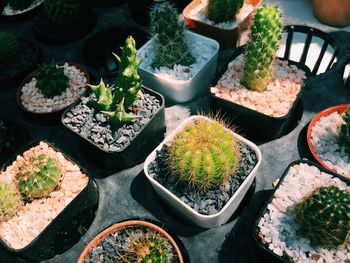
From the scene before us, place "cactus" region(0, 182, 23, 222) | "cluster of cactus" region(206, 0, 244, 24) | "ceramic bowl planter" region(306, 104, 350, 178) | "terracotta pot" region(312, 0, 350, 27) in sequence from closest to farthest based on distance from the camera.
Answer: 1. "cactus" region(0, 182, 23, 222)
2. "ceramic bowl planter" region(306, 104, 350, 178)
3. "cluster of cactus" region(206, 0, 244, 24)
4. "terracotta pot" region(312, 0, 350, 27)

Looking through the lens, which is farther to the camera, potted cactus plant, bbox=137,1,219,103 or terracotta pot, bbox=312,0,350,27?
terracotta pot, bbox=312,0,350,27

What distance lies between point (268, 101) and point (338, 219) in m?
0.72

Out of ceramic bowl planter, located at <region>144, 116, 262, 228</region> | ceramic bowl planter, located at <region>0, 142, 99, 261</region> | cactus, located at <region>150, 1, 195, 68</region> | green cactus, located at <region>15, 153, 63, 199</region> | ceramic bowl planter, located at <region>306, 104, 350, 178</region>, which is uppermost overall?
cactus, located at <region>150, 1, 195, 68</region>

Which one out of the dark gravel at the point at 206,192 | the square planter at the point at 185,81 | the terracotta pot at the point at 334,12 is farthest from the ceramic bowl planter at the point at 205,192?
the terracotta pot at the point at 334,12

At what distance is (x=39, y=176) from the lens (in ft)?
5.00

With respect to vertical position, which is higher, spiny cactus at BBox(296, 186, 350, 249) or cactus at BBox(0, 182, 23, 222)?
spiny cactus at BBox(296, 186, 350, 249)

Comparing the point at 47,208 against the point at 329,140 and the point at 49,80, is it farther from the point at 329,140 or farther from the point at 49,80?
the point at 329,140

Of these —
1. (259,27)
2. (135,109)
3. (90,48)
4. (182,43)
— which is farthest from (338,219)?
(90,48)

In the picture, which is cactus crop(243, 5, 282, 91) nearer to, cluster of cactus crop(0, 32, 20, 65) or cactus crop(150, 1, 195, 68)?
cactus crop(150, 1, 195, 68)

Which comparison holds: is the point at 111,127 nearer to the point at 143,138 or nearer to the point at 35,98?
the point at 143,138

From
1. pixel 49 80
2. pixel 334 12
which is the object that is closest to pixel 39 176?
pixel 49 80

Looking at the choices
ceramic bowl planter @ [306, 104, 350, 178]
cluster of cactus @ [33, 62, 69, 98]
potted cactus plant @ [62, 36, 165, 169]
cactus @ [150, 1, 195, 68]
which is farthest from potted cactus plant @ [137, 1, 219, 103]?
ceramic bowl planter @ [306, 104, 350, 178]

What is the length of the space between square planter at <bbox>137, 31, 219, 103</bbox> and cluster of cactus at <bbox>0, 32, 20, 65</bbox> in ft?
2.73

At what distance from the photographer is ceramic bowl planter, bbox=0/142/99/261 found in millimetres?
1453
